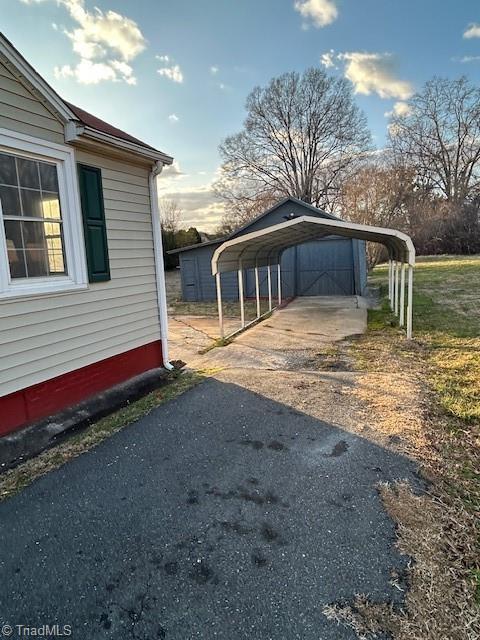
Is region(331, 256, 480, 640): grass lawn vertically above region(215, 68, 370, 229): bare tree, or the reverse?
region(215, 68, 370, 229): bare tree

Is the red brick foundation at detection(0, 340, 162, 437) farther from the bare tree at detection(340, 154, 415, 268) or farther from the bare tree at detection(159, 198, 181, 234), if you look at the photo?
the bare tree at detection(159, 198, 181, 234)

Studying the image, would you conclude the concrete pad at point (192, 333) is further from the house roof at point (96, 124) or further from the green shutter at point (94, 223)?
the house roof at point (96, 124)

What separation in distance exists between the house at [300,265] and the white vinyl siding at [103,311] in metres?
9.27

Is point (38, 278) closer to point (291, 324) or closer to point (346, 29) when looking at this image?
point (291, 324)

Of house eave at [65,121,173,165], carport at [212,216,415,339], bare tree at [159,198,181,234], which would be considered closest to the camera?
house eave at [65,121,173,165]

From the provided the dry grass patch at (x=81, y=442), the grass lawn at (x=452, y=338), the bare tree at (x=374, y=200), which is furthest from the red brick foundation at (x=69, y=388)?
the bare tree at (x=374, y=200)

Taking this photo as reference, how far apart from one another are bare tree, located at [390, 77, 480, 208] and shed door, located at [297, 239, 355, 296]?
23942mm

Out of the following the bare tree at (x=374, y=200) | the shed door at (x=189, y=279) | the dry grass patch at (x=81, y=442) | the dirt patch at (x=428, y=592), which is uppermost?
the bare tree at (x=374, y=200)

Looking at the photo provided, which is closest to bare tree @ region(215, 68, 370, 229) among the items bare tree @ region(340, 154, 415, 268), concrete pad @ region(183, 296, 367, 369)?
bare tree @ region(340, 154, 415, 268)

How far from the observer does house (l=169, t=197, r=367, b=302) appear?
1438cm

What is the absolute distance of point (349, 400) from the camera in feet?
13.7

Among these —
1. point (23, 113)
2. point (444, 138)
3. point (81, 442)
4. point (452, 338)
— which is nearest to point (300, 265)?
point (452, 338)

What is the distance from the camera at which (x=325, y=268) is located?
14773 mm
